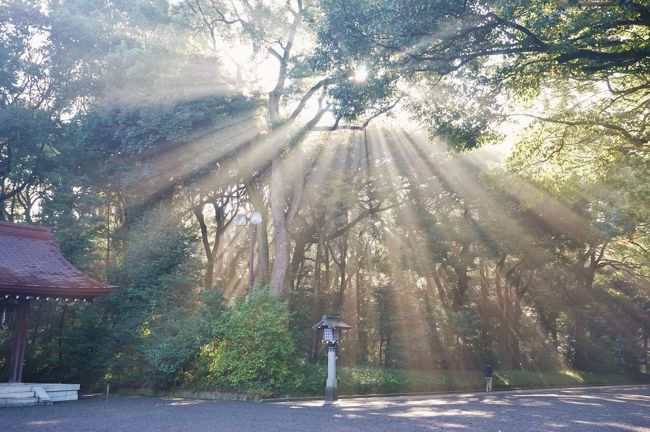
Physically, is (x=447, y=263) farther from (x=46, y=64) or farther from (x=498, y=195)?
(x=46, y=64)

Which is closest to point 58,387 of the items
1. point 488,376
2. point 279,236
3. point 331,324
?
point 331,324

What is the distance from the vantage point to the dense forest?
11.5m

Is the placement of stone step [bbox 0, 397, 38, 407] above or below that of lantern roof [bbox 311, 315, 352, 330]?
below

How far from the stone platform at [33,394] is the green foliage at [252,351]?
3810 millimetres

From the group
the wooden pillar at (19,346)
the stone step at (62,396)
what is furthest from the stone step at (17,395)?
the stone step at (62,396)

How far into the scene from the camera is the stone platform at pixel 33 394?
13.9 m

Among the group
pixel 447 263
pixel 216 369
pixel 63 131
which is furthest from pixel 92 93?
pixel 447 263

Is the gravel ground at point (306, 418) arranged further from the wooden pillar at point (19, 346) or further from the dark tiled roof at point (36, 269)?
the dark tiled roof at point (36, 269)

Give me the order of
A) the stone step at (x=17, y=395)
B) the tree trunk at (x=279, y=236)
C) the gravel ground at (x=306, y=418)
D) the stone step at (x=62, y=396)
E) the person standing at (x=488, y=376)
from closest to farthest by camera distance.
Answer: the gravel ground at (x=306, y=418) → the stone step at (x=17, y=395) → the stone step at (x=62, y=396) → the tree trunk at (x=279, y=236) → the person standing at (x=488, y=376)

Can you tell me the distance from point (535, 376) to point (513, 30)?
2220cm

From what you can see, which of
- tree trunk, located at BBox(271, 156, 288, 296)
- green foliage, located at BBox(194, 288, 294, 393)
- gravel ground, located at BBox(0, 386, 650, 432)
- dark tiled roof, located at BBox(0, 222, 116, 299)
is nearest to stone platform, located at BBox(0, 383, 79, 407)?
gravel ground, located at BBox(0, 386, 650, 432)

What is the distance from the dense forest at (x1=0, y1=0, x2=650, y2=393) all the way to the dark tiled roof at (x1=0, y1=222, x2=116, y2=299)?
129 inches

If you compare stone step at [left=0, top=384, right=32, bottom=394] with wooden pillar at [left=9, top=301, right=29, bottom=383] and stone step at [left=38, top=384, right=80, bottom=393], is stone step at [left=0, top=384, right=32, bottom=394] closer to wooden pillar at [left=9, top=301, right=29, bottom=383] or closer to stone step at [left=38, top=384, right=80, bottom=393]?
wooden pillar at [left=9, top=301, right=29, bottom=383]

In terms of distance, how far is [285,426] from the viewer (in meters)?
9.58
